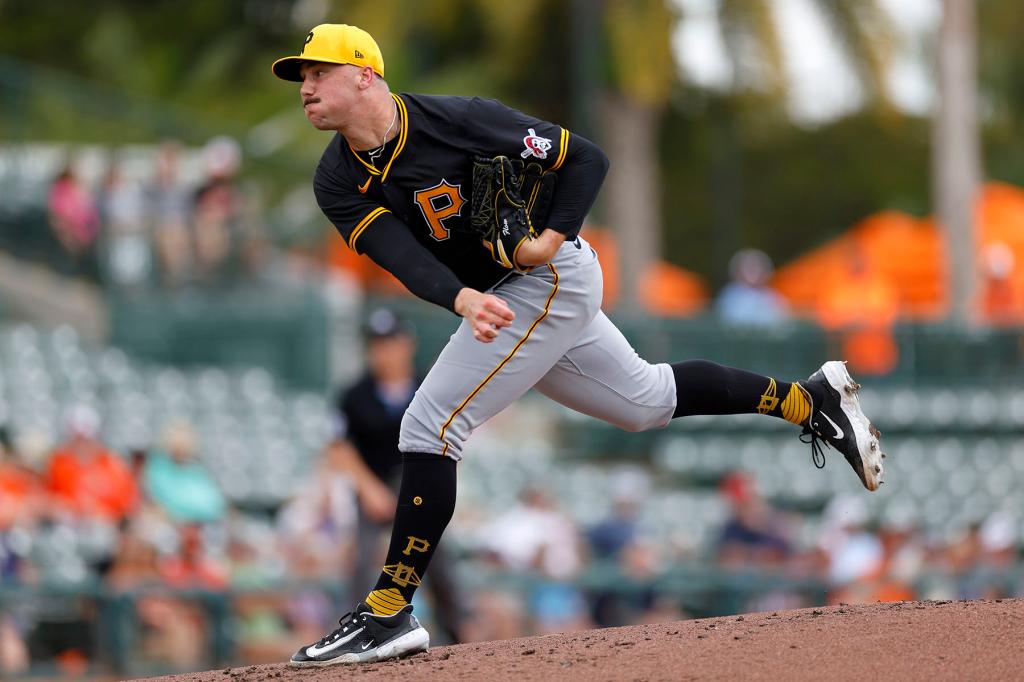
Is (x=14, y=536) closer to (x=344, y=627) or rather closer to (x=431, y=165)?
(x=344, y=627)

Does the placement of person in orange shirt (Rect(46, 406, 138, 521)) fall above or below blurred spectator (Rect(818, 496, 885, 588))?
above

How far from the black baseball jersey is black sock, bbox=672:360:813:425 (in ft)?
2.48

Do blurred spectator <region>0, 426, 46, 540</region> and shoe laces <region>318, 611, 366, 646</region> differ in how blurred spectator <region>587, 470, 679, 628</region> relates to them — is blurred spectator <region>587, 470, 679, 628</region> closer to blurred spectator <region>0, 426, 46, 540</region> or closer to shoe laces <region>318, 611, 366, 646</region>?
blurred spectator <region>0, 426, 46, 540</region>

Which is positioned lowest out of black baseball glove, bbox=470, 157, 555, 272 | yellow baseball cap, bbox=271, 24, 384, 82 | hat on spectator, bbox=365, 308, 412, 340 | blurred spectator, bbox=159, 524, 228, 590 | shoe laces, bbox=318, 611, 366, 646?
blurred spectator, bbox=159, 524, 228, 590

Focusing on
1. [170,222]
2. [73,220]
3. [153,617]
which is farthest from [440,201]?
[73,220]

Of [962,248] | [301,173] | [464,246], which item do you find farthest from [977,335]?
[464,246]

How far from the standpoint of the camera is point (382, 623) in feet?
17.4

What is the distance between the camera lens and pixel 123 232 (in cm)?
1418

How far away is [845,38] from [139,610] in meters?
11.8

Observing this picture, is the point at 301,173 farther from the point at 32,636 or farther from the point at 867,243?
the point at 867,243

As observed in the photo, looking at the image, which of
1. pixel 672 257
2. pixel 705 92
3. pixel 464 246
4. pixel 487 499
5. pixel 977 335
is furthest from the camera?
pixel 672 257

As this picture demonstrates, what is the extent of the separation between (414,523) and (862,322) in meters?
9.88

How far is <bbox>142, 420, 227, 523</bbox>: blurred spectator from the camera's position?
425 inches

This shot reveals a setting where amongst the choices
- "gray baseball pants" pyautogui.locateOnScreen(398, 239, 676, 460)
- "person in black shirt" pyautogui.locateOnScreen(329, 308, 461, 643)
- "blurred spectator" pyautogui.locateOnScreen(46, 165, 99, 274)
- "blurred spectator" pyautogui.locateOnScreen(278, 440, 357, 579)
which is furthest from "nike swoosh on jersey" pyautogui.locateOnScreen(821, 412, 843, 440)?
"blurred spectator" pyautogui.locateOnScreen(46, 165, 99, 274)
